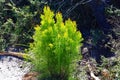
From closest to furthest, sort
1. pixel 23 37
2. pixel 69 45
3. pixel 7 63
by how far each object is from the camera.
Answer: pixel 69 45 < pixel 7 63 < pixel 23 37

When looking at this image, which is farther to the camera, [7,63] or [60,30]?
[7,63]

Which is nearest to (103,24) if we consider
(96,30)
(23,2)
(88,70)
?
(96,30)

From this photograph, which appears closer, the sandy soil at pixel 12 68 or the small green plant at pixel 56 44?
the small green plant at pixel 56 44

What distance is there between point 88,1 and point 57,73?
85.9 inches

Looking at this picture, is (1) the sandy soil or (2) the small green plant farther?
(1) the sandy soil

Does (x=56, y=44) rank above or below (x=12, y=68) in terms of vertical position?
above

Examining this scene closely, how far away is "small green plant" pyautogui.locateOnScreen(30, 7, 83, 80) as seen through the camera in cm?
581

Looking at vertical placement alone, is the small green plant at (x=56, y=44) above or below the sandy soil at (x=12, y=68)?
above

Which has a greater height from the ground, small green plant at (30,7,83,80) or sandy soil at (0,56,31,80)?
small green plant at (30,7,83,80)

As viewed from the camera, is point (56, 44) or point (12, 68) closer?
point (56, 44)

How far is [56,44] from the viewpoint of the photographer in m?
5.80

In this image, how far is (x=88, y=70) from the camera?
6762 millimetres

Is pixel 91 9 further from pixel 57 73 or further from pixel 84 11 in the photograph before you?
pixel 57 73

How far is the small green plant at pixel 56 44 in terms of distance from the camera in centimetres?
581
